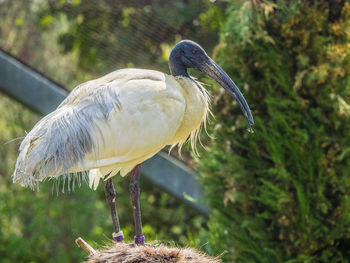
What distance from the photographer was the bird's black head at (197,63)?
412cm

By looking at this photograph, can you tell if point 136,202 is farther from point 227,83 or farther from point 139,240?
point 227,83

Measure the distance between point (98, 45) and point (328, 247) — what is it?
339cm

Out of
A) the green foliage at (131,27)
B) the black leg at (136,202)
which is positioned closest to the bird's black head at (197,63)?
the black leg at (136,202)

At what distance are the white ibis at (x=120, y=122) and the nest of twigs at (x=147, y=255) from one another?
204 millimetres

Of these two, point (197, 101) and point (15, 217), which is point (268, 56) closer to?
point (197, 101)

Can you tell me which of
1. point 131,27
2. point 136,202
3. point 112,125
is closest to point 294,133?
point 136,202

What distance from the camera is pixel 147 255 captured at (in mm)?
3715

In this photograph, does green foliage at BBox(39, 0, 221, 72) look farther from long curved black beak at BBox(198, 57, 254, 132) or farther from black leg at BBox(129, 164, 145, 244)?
black leg at BBox(129, 164, 145, 244)

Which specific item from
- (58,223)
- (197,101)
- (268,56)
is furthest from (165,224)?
(197,101)

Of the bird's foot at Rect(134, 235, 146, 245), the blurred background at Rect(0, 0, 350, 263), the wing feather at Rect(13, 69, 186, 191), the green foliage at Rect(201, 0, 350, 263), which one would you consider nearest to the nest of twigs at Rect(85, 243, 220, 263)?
the bird's foot at Rect(134, 235, 146, 245)

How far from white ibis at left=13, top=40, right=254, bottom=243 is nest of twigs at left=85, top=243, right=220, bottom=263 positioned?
8.0 inches

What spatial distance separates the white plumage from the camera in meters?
3.82

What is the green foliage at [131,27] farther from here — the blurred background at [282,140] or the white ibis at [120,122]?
the white ibis at [120,122]

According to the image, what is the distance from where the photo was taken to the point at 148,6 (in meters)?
7.61
